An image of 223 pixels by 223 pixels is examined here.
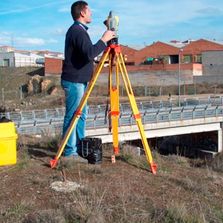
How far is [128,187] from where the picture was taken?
512 cm

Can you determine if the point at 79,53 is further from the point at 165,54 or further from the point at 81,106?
the point at 165,54

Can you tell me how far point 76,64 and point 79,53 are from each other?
0.55 ft

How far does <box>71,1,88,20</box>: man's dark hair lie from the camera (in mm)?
6242

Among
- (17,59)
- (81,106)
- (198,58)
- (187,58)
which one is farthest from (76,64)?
(17,59)

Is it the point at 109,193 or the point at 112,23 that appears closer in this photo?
the point at 109,193

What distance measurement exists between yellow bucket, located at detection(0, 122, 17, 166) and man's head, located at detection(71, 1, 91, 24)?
5.13ft

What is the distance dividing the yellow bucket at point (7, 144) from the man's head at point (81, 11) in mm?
1565

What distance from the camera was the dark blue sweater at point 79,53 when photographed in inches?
237

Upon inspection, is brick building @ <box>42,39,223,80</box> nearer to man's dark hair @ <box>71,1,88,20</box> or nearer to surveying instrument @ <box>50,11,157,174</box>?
man's dark hair @ <box>71,1,88,20</box>

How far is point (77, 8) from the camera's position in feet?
20.6

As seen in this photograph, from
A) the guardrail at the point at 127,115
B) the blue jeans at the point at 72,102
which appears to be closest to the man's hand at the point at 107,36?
the blue jeans at the point at 72,102

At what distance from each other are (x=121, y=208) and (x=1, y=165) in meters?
2.19

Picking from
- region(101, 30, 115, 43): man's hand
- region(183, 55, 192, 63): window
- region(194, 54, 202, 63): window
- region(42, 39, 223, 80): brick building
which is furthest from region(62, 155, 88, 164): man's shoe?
region(183, 55, 192, 63): window

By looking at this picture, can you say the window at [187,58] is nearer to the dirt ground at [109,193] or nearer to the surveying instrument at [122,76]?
the dirt ground at [109,193]
